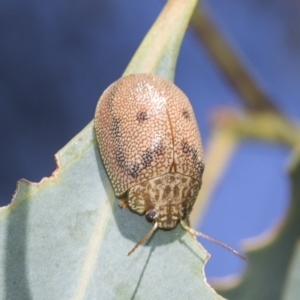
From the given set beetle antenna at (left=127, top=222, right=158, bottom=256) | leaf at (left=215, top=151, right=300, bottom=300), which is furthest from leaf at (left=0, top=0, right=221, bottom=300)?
leaf at (left=215, top=151, right=300, bottom=300)

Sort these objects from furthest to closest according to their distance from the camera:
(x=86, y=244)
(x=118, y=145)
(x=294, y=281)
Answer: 1. (x=294, y=281)
2. (x=118, y=145)
3. (x=86, y=244)

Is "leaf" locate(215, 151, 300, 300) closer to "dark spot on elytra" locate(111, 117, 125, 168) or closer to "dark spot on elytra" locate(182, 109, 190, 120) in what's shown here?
"dark spot on elytra" locate(182, 109, 190, 120)

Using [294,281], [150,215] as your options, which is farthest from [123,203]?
[294,281]

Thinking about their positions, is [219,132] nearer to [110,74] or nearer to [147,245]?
[147,245]

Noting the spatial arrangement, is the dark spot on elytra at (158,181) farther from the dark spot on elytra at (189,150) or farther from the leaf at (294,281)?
the leaf at (294,281)

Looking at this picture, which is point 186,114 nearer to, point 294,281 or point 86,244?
point 86,244
